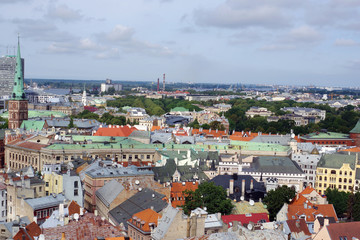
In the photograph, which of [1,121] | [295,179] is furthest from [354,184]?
[1,121]

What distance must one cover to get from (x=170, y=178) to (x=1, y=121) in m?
127

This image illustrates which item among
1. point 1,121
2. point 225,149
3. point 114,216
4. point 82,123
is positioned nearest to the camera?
point 114,216

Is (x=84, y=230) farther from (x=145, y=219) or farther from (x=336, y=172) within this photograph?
(x=336, y=172)

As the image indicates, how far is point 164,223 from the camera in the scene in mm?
55156

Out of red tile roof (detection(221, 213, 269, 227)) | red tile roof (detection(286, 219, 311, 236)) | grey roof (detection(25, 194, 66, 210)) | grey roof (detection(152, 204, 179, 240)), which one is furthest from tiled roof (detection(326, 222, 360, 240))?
grey roof (detection(25, 194, 66, 210))

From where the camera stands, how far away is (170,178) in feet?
303

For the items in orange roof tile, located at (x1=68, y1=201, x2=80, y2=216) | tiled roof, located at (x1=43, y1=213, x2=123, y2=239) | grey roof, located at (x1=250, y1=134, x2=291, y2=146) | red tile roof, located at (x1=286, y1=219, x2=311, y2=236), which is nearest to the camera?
tiled roof, located at (x1=43, y1=213, x2=123, y2=239)

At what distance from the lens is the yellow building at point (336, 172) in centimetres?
10338

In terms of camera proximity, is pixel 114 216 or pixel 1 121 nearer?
pixel 114 216

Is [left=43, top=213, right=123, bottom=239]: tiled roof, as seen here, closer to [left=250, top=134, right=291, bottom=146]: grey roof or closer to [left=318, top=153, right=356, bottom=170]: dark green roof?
[left=318, top=153, right=356, bottom=170]: dark green roof

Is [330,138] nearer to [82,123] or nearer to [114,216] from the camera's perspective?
[82,123]

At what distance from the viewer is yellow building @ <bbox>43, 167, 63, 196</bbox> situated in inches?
3004

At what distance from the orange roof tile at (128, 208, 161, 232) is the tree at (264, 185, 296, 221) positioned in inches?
903

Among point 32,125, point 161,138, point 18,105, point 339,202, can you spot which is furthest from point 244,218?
point 18,105
